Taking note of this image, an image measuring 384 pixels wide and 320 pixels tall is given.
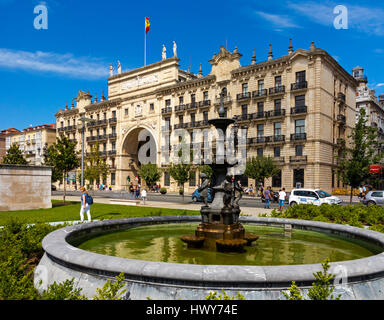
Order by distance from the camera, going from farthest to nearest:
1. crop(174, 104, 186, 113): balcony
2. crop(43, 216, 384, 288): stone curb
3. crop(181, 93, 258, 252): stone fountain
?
1. crop(174, 104, 186, 113): balcony
2. crop(181, 93, 258, 252): stone fountain
3. crop(43, 216, 384, 288): stone curb

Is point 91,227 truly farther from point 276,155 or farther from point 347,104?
point 347,104

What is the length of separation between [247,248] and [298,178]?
3392cm

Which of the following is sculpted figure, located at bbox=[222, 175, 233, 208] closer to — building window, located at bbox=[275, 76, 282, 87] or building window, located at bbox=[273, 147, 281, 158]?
building window, located at bbox=[273, 147, 281, 158]

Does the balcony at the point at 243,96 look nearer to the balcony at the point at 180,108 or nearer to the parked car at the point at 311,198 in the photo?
the balcony at the point at 180,108

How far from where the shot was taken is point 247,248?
7.82 metres

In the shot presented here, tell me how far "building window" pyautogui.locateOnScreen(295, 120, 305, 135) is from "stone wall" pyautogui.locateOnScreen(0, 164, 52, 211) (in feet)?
99.4

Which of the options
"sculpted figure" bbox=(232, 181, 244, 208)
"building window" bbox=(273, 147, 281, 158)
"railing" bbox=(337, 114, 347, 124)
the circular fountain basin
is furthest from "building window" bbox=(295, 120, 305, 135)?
the circular fountain basin

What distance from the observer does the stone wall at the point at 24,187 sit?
1856 centimetres

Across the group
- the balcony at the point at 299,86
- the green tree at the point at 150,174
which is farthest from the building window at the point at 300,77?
the green tree at the point at 150,174

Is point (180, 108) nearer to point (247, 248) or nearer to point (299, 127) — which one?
point (299, 127)

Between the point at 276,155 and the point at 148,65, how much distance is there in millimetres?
27828

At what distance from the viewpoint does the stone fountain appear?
7590 mm

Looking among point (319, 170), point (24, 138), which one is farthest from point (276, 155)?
point (24, 138)

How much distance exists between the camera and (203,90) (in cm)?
4941
